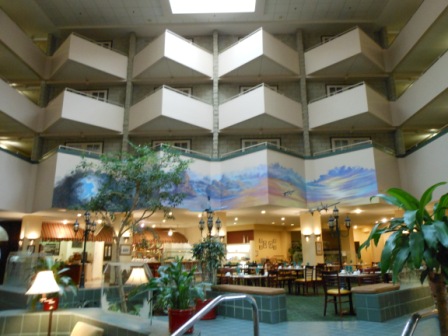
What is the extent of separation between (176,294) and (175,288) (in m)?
0.09

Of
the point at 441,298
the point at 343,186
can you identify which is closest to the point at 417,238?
the point at 441,298

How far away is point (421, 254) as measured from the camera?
7.29ft

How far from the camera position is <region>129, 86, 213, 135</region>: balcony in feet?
47.8

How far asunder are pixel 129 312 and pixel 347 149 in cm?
1072

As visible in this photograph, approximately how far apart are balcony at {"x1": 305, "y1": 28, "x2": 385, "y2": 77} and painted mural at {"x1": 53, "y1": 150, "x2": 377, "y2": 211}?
15.3ft

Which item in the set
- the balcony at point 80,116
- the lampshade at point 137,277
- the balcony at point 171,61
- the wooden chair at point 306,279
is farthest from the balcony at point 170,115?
the lampshade at point 137,277

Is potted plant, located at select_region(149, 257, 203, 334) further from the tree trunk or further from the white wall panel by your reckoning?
the white wall panel

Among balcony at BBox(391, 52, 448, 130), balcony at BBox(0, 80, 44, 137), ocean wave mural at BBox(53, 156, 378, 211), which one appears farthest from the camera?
balcony at BBox(0, 80, 44, 137)

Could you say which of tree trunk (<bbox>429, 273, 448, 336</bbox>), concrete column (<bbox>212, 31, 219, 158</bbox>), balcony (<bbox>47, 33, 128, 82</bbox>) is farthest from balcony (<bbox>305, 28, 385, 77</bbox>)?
tree trunk (<bbox>429, 273, 448, 336</bbox>)

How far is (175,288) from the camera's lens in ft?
16.1

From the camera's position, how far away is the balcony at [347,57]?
15.0m

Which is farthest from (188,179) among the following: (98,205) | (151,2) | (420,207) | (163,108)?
(420,207)

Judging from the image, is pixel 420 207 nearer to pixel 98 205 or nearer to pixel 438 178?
pixel 98 205

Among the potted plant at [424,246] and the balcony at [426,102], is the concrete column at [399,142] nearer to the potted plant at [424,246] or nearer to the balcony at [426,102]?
the balcony at [426,102]
